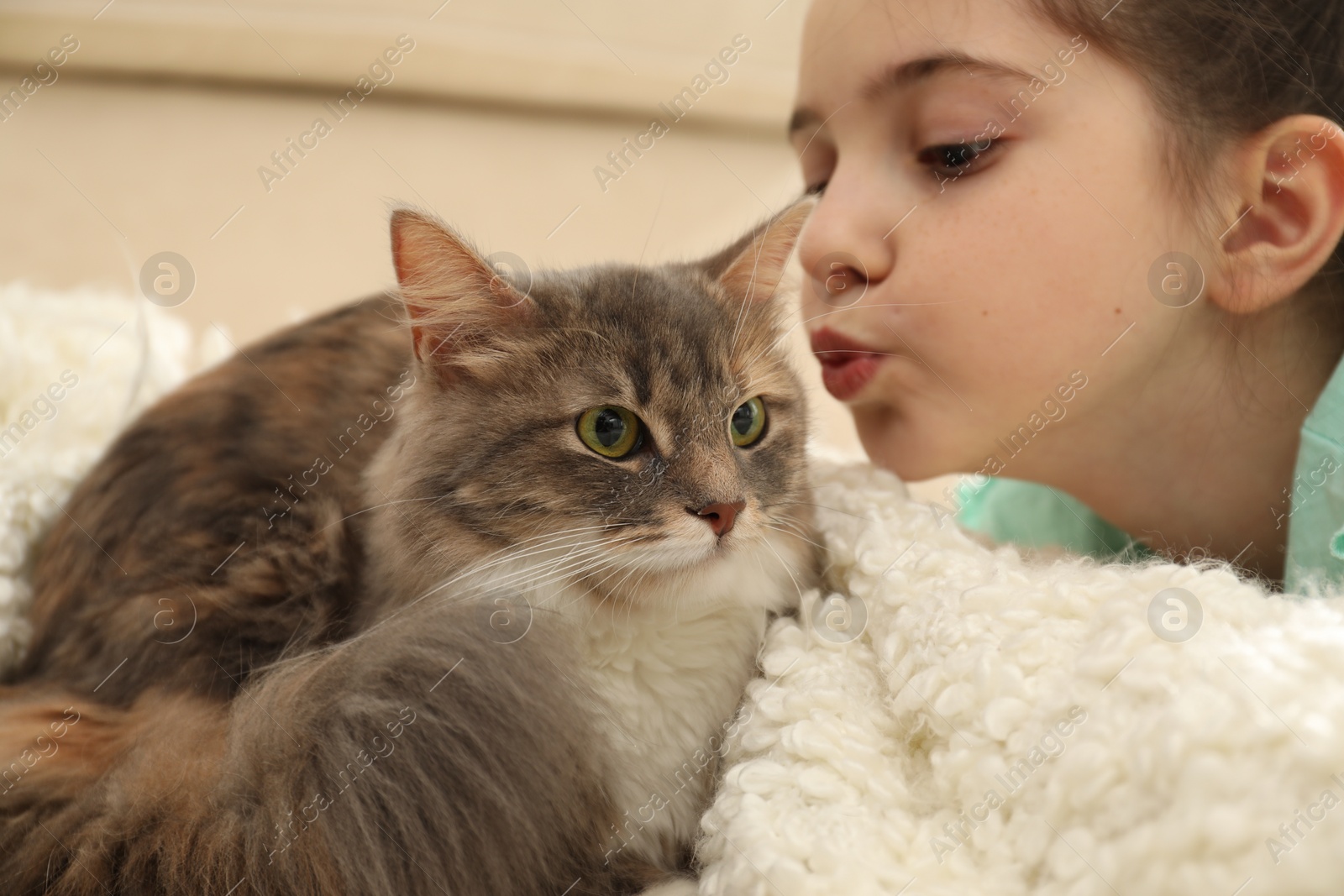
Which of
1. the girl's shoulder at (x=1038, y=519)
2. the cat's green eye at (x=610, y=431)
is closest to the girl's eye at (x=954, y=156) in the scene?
the cat's green eye at (x=610, y=431)

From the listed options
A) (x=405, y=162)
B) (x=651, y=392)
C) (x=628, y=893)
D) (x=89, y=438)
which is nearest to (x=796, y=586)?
(x=651, y=392)

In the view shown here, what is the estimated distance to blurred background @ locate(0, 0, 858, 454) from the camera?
90.1 inches

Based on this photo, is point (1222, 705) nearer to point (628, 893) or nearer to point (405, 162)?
point (628, 893)

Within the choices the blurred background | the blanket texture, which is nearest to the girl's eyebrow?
the blurred background

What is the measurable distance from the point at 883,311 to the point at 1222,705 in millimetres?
721

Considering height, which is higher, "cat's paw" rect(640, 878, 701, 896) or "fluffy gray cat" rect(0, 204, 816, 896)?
"fluffy gray cat" rect(0, 204, 816, 896)

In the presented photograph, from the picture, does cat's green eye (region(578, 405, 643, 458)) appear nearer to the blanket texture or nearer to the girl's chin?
the girl's chin

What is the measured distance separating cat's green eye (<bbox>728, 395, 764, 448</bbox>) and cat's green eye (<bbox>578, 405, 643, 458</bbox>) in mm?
Result: 140

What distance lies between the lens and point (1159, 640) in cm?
75

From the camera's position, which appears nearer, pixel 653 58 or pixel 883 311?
pixel 883 311

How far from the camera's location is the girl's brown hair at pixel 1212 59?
1175 millimetres

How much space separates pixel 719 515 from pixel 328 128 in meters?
1.88

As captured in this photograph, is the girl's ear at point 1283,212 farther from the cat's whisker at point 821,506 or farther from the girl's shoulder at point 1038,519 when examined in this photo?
the cat's whisker at point 821,506

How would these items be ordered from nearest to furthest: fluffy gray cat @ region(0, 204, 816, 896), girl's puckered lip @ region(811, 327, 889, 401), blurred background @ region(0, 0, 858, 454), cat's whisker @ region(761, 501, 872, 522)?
fluffy gray cat @ region(0, 204, 816, 896) < cat's whisker @ region(761, 501, 872, 522) < girl's puckered lip @ region(811, 327, 889, 401) < blurred background @ region(0, 0, 858, 454)
